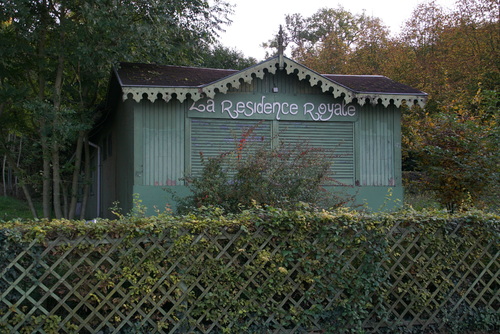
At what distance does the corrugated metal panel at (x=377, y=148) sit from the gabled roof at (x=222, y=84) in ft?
1.74

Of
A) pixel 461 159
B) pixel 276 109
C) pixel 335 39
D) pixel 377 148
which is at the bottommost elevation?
pixel 461 159

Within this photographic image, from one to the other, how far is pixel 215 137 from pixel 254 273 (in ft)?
19.7

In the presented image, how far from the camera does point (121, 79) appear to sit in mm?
10602

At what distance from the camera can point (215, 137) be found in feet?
36.4

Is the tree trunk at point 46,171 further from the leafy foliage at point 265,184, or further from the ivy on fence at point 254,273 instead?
the ivy on fence at point 254,273

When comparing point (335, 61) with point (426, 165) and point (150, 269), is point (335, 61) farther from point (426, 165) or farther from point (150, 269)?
point (150, 269)

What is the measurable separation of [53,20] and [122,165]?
14.7ft

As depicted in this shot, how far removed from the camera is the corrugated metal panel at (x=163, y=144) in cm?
1064

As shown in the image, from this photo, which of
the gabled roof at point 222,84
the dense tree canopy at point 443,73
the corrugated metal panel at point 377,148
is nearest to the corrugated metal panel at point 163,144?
the gabled roof at point 222,84

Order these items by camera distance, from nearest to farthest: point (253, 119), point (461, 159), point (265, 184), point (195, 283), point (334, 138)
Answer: point (195, 283), point (265, 184), point (461, 159), point (253, 119), point (334, 138)

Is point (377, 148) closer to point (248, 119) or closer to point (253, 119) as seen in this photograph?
point (253, 119)

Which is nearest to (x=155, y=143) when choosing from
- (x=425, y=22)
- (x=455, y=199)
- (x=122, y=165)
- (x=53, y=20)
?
(x=122, y=165)

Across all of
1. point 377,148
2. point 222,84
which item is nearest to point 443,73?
point 377,148

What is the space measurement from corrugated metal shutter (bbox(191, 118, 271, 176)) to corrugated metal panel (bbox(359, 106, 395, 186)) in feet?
7.45
